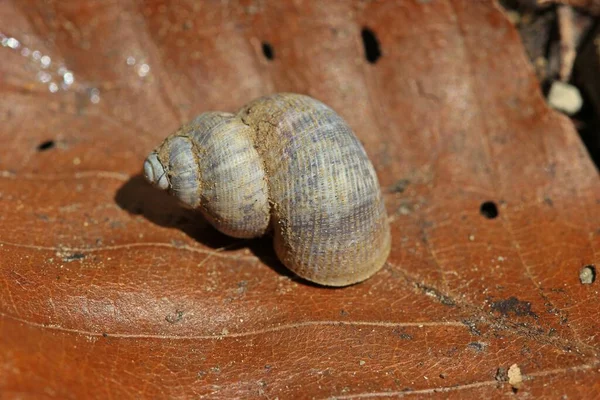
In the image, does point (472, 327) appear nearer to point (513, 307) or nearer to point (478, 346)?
point (478, 346)

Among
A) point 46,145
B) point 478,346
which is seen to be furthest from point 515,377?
point 46,145

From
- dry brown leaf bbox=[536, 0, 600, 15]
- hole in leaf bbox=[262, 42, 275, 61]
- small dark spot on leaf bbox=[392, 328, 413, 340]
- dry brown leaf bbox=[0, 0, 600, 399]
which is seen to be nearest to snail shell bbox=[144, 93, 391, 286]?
dry brown leaf bbox=[0, 0, 600, 399]

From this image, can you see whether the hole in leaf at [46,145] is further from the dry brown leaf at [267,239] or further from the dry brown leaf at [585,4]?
the dry brown leaf at [585,4]

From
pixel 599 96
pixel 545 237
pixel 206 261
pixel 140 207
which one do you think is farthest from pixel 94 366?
pixel 599 96

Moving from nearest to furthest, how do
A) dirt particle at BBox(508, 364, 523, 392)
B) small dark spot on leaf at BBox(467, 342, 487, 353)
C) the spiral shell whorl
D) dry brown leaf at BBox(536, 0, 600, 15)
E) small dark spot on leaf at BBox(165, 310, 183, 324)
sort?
dirt particle at BBox(508, 364, 523, 392)
small dark spot on leaf at BBox(467, 342, 487, 353)
small dark spot on leaf at BBox(165, 310, 183, 324)
the spiral shell whorl
dry brown leaf at BBox(536, 0, 600, 15)

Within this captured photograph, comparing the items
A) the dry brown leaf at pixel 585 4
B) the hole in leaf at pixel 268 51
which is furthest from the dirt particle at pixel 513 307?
the hole in leaf at pixel 268 51

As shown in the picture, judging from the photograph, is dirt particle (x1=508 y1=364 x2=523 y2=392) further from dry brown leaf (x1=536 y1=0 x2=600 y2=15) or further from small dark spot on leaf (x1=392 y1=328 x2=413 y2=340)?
dry brown leaf (x1=536 y1=0 x2=600 y2=15)
